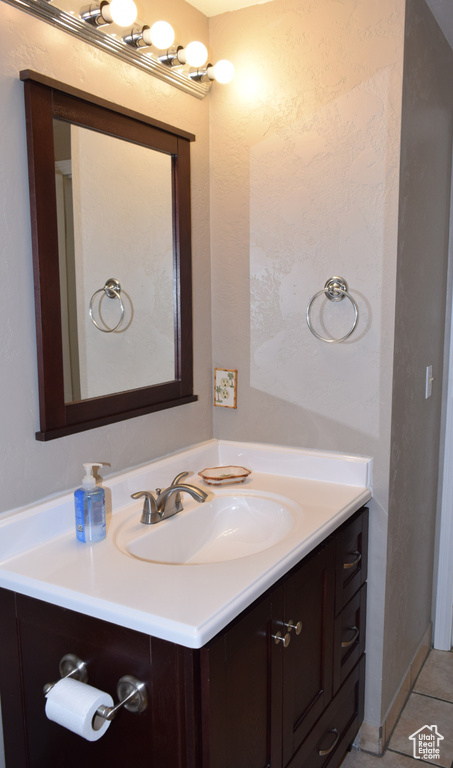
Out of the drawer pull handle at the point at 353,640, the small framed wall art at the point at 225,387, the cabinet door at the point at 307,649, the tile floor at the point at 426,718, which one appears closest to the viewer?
the cabinet door at the point at 307,649

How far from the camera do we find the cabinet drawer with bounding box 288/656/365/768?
1544 millimetres

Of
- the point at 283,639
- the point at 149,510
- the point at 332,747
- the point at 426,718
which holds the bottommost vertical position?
the point at 426,718

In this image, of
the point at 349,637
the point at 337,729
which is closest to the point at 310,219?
the point at 349,637

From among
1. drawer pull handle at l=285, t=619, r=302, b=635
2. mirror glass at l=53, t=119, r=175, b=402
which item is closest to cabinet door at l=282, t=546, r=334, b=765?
drawer pull handle at l=285, t=619, r=302, b=635

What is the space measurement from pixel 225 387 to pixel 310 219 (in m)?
0.59

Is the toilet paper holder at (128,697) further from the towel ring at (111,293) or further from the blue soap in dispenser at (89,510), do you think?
the towel ring at (111,293)

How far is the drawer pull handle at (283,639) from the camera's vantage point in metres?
1.33

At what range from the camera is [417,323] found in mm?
1955

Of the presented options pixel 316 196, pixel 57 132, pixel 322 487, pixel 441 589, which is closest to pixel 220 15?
pixel 316 196

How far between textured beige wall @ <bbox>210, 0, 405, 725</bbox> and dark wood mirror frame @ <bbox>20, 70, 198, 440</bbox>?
0.29m

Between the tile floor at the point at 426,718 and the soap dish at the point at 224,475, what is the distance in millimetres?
916

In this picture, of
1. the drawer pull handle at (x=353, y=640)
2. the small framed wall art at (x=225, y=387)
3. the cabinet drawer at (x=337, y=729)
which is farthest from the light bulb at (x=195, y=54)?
the cabinet drawer at (x=337, y=729)

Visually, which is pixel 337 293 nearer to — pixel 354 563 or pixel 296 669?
pixel 354 563

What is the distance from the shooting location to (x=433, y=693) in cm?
217
